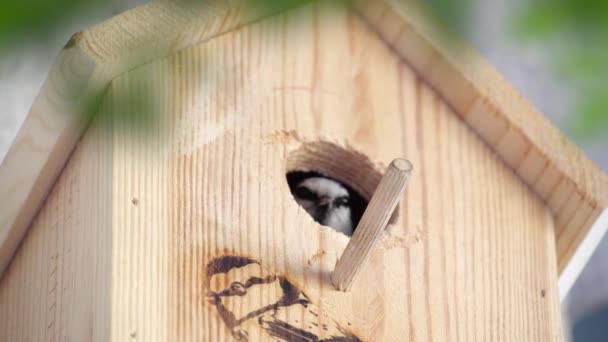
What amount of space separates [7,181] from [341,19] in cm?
46

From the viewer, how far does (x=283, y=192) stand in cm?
103

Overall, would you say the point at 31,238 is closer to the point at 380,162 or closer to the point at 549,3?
the point at 380,162

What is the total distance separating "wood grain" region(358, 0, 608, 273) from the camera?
1.13m

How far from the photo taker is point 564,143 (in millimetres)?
1133

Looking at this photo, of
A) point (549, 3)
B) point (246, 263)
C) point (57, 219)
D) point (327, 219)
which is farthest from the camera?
point (327, 219)

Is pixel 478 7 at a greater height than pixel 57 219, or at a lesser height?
lesser

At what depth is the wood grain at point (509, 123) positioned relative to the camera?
1.13m

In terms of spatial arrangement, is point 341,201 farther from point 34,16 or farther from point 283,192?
point 34,16

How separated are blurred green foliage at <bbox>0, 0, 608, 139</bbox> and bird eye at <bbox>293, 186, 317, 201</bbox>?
967 millimetres

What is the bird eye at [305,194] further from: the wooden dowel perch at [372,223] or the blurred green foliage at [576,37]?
the blurred green foliage at [576,37]

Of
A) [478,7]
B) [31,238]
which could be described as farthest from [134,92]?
[31,238]

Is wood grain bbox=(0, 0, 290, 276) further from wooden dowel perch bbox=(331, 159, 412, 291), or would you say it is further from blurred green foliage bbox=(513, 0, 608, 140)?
blurred green foliage bbox=(513, 0, 608, 140)

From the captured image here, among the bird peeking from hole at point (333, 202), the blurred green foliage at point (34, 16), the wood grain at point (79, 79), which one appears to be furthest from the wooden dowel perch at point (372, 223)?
the blurred green foliage at point (34, 16)

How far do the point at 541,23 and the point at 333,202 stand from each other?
0.99m
